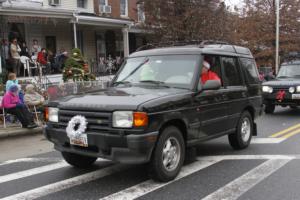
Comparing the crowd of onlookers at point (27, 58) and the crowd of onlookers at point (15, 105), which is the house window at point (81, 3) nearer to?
the crowd of onlookers at point (27, 58)

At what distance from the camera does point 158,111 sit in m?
5.49

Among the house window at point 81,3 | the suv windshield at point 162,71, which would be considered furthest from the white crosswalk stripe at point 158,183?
the house window at point 81,3

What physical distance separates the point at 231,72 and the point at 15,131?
18.3ft

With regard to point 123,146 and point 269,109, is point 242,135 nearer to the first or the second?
point 123,146

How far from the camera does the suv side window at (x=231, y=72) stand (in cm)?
740

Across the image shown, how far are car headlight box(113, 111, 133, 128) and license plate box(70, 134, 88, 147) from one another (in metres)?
0.52

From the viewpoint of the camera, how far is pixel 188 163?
22.7 ft

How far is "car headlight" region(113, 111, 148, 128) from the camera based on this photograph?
5.26m

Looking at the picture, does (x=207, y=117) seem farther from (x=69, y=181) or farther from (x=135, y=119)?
(x=69, y=181)

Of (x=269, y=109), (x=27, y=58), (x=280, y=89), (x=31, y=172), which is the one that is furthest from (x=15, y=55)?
(x=31, y=172)

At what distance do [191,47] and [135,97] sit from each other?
1812 mm

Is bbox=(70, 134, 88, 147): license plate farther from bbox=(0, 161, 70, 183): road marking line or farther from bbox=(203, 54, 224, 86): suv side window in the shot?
bbox=(203, 54, 224, 86): suv side window

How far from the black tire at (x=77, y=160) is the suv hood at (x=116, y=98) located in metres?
1.02

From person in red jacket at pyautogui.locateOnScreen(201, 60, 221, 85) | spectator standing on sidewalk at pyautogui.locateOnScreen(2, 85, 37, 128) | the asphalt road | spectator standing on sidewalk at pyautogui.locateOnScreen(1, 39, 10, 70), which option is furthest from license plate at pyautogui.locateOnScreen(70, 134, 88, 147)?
spectator standing on sidewalk at pyautogui.locateOnScreen(1, 39, 10, 70)
